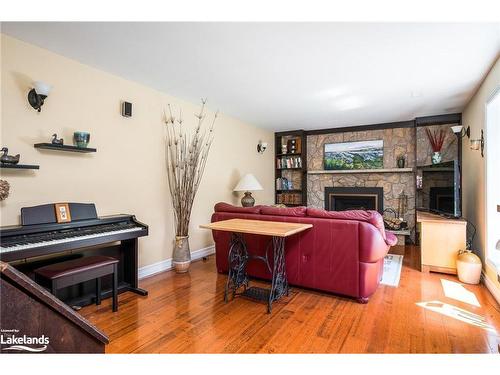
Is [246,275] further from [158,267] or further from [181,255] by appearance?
[158,267]

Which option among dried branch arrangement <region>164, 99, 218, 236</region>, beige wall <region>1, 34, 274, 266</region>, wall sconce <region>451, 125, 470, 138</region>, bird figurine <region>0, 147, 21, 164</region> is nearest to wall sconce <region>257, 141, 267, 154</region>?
beige wall <region>1, 34, 274, 266</region>

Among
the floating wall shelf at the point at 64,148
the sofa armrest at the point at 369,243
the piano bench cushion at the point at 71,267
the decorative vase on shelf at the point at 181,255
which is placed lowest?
the decorative vase on shelf at the point at 181,255

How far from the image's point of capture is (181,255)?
3.45 m

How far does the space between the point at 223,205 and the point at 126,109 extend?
1.57 m

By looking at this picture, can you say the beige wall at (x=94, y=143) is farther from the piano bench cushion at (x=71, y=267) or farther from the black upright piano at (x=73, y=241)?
the piano bench cushion at (x=71, y=267)

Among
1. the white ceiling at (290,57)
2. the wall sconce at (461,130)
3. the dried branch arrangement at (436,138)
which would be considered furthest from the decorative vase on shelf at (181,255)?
the dried branch arrangement at (436,138)

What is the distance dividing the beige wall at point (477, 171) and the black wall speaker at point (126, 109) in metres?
3.79

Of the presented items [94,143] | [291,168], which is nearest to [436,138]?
[291,168]

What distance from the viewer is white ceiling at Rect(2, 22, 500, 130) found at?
84.0 inches

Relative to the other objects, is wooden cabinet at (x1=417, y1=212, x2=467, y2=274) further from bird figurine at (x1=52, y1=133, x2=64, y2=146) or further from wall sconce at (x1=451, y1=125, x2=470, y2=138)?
bird figurine at (x1=52, y1=133, x2=64, y2=146)

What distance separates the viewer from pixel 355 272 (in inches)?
101

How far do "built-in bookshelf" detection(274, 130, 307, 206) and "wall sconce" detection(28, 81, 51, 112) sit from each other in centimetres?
460

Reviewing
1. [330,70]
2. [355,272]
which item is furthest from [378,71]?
[355,272]

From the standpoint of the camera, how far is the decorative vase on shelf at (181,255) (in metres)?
3.44
